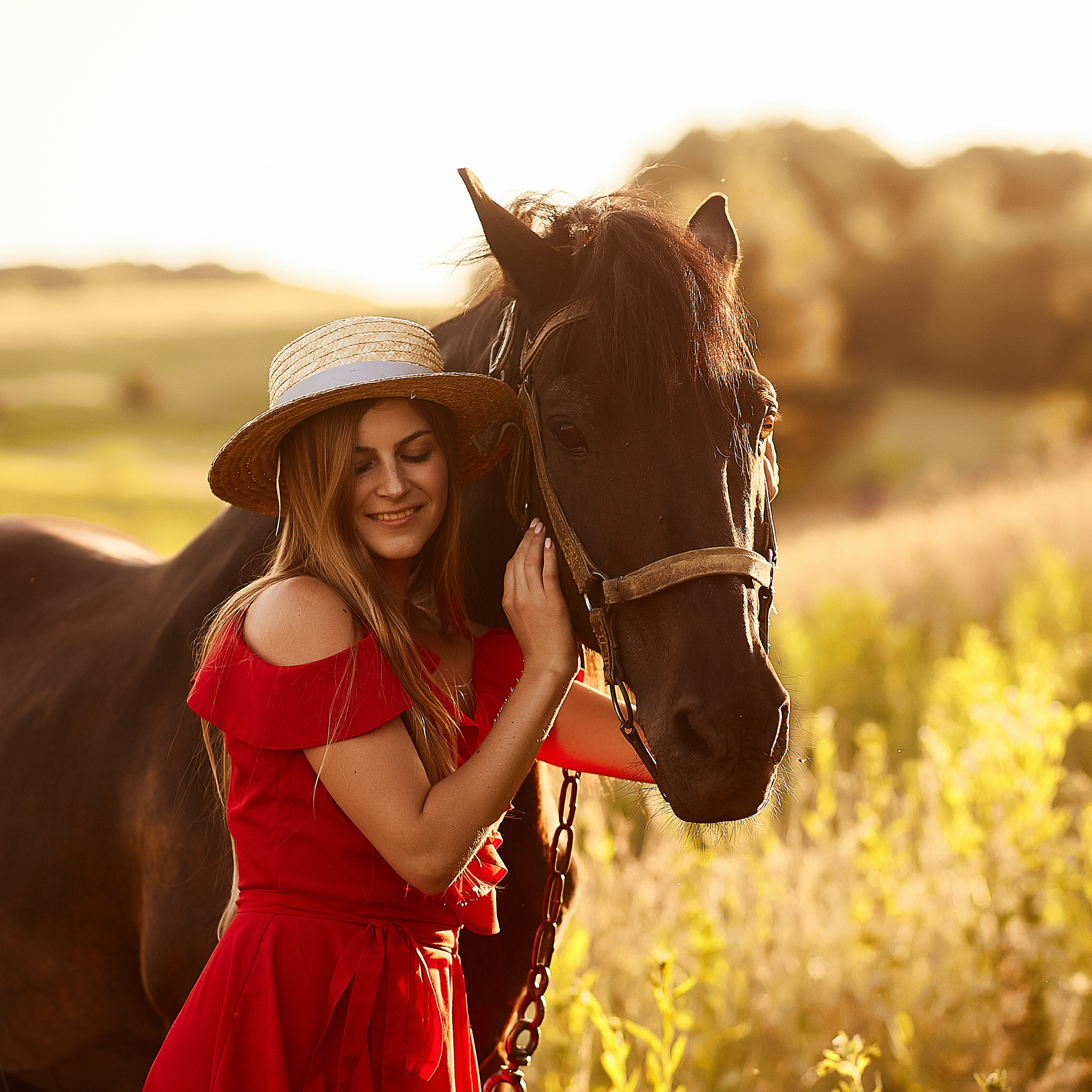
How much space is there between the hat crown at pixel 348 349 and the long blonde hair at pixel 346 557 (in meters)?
0.08

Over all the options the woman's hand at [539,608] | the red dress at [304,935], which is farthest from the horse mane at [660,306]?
the red dress at [304,935]

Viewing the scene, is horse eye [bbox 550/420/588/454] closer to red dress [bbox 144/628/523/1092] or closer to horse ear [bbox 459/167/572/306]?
horse ear [bbox 459/167/572/306]

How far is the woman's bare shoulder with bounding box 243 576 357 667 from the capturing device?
1.52 metres

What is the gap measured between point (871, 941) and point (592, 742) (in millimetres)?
1396

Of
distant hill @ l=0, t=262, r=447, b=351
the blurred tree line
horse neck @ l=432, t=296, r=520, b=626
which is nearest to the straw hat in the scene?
horse neck @ l=432, t=296, r=520, b=626

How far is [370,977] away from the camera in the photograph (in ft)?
4.92

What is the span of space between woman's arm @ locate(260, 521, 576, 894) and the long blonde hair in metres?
0.06

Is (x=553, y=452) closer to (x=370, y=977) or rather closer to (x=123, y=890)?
(x=370, y=977)

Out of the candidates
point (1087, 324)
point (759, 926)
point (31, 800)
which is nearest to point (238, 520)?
point (31, 800)

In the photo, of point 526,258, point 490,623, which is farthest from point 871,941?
point 526,258

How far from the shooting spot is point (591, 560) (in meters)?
1.63

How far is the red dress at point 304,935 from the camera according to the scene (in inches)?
57.7

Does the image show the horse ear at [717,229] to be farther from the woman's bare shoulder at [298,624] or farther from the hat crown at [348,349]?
the woman's bare shoulder at [298,624]

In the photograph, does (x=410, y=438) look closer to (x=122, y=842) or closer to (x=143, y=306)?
(x=122, y=842)
